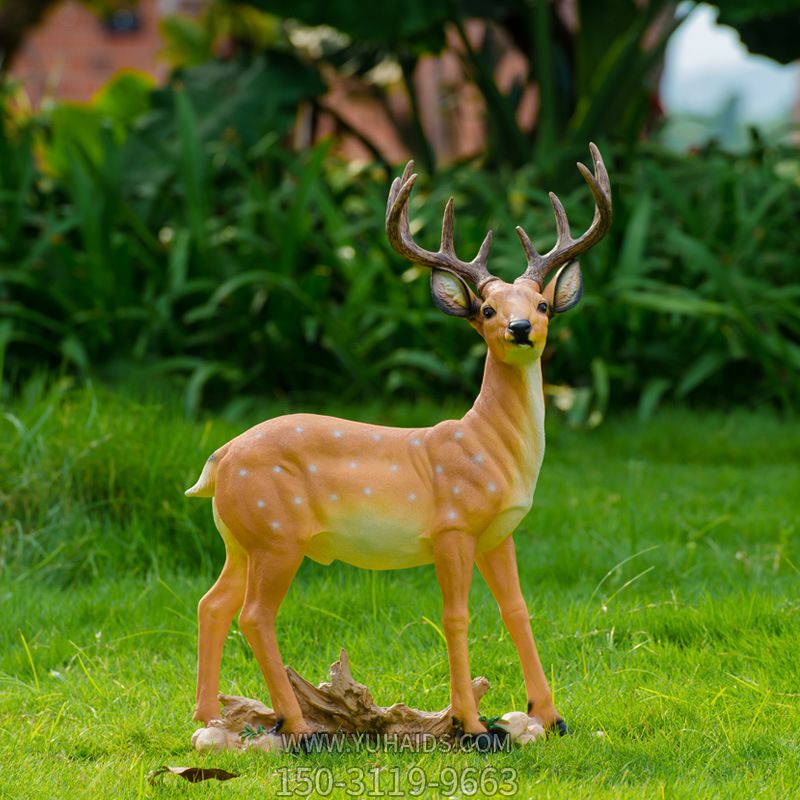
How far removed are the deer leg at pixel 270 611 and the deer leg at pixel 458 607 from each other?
0.34 m

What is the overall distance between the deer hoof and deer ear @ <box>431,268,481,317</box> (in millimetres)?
996

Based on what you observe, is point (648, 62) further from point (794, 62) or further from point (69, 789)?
point (69, 789)

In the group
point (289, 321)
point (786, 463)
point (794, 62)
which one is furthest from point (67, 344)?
point (794, 62)

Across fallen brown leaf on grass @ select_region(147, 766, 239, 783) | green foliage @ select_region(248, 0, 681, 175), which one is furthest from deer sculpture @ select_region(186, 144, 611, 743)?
green foliage @ select_region(248, 0, 681, 175)

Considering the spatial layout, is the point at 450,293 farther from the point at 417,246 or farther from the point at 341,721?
the point at 341,721

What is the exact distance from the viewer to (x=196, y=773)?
110 inches

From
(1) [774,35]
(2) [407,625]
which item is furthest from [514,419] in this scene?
(1) [774,35]

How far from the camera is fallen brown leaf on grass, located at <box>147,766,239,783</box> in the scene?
2.78 m

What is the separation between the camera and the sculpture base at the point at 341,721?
299 cm

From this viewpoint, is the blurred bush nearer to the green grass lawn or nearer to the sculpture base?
the green grass lawn

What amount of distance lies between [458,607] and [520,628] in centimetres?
20

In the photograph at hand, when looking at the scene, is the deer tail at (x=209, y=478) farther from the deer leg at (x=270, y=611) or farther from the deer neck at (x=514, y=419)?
the deer neck at (x=514, y=419)

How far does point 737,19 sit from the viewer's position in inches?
313

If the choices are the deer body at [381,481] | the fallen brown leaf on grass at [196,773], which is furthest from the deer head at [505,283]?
the fallen brown leaf on grass at [196,773]
